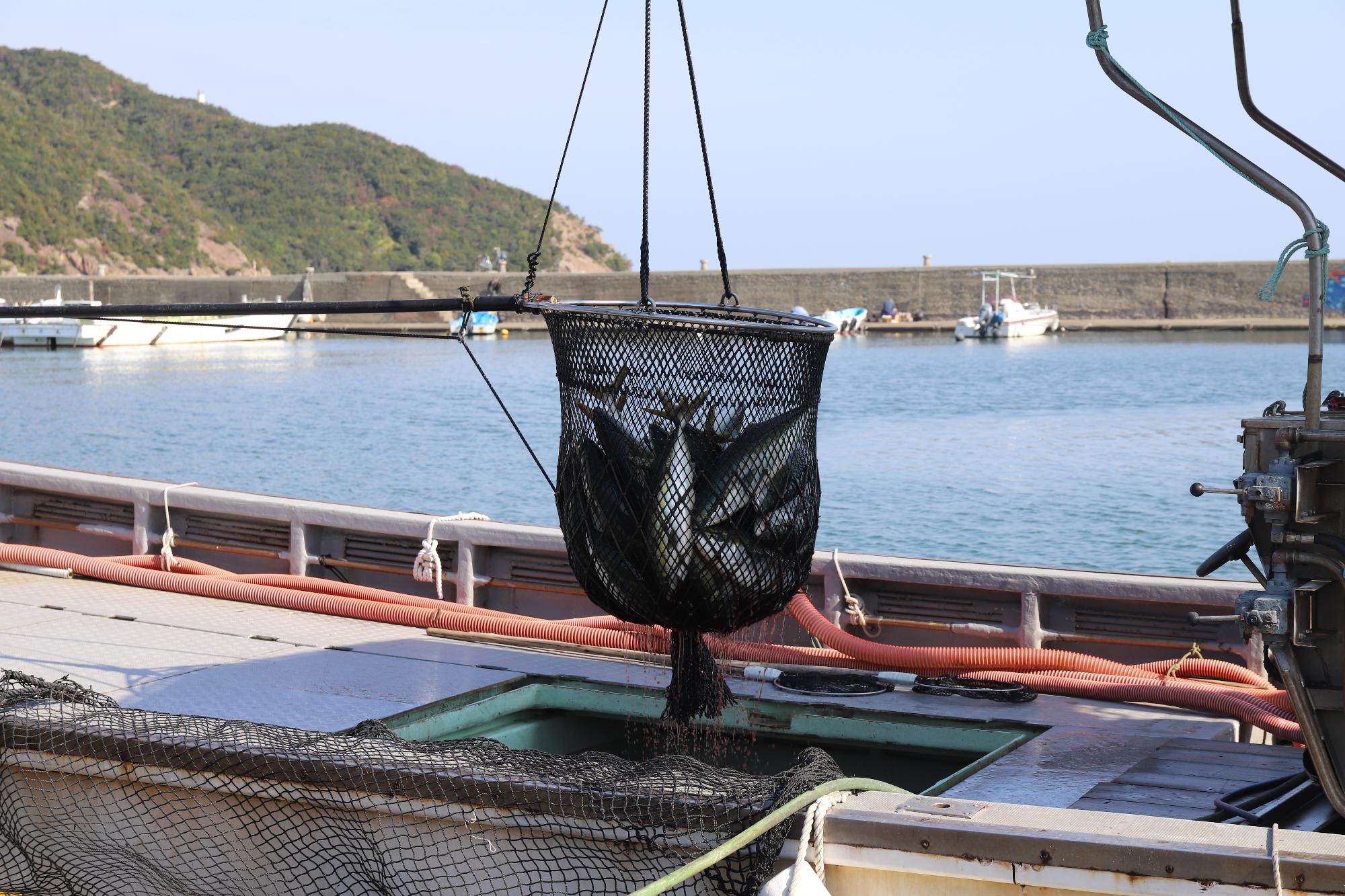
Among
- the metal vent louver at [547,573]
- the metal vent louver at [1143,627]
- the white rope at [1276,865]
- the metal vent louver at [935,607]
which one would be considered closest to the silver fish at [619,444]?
the white rope at [1276,865]

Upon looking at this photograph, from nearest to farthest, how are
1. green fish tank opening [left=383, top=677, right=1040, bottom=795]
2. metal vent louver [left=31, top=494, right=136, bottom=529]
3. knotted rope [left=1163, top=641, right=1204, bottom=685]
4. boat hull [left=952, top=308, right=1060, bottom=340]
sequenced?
1. green fish tank opening [left=383, top=677, right=1040, bottom=795]
2. knotted rope [left=1163, top=641, right=1204, bottom=685]
3. metal vent louver [left=31, top=494, right=136, bottom=529]
4. boat hull [left=952, top=308, right=1060, bottom=340]

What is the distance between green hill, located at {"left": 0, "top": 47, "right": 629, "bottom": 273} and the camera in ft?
359

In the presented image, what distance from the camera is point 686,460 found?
168 inches

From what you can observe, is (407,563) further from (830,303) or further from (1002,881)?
(830,303)

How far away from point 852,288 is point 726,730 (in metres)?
69.7

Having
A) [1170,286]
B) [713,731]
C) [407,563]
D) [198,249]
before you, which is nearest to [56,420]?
[407,563]

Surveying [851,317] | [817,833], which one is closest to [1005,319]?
[851,317]

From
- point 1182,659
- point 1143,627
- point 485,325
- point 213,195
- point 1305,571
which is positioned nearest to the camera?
point 1305,571

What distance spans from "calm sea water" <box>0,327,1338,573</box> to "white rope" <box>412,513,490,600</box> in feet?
44.4

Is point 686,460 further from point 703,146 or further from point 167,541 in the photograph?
point 167,541

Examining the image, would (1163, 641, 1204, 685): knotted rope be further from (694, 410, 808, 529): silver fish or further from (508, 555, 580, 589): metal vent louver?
(508, 555, 580, 589): metal vent louver

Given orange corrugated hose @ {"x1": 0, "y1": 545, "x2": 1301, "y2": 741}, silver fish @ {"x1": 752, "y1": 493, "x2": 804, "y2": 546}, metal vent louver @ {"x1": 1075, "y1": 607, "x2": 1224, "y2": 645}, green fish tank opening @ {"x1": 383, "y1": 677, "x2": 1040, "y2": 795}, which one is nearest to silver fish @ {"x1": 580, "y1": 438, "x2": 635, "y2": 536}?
silver fish @ {"x1": 752, "y1": 493, "x2": 804, "y2": 546}

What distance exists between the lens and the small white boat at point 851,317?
71.4 m

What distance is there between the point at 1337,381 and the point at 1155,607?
127 feet
